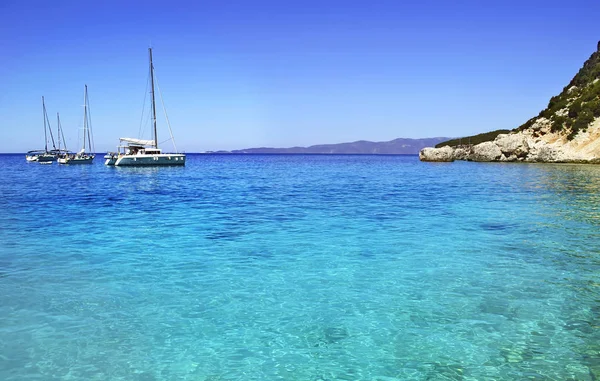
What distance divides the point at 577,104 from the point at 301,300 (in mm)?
96774

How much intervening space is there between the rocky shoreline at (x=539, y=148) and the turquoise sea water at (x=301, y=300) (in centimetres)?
6964

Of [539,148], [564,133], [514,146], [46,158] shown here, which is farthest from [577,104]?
[46,158]

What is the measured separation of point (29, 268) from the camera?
11906 mm

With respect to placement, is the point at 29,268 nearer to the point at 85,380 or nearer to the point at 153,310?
the point at 153,310

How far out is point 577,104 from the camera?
86438 millimetres

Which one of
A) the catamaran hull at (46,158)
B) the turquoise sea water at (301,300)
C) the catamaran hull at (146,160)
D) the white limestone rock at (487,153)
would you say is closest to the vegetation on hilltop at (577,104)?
the white limestone rock at (487,153)

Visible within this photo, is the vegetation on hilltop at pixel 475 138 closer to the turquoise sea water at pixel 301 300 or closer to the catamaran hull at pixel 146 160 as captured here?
the catamaran hull at pixel 146 160

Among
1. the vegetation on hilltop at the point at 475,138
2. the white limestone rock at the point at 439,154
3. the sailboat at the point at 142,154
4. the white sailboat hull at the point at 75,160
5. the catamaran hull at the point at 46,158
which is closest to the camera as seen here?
the sailboat at the point at 142,154

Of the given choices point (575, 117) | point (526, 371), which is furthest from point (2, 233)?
point (575, 117)

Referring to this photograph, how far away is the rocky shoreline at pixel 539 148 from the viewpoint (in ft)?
251

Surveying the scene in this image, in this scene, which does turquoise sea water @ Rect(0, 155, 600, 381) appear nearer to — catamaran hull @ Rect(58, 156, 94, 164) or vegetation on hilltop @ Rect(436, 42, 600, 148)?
vegetation on hilltop @ Rect(436, 42, 600, 148)

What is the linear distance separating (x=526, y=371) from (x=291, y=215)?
54.1 ft

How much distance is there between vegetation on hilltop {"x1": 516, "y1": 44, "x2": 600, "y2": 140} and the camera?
8050 centimetres

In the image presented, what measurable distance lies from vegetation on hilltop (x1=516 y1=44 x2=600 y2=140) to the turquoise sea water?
245 feet
